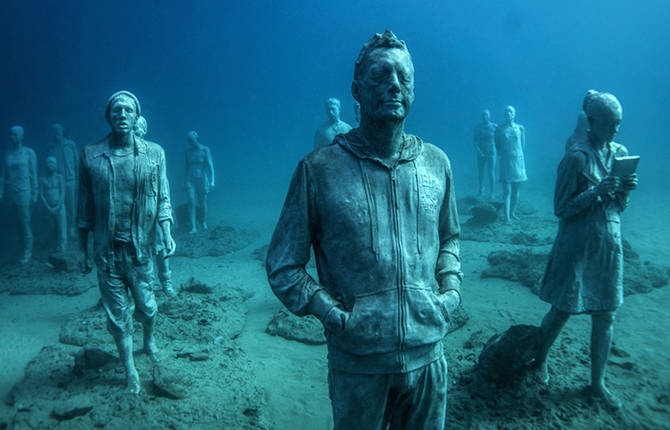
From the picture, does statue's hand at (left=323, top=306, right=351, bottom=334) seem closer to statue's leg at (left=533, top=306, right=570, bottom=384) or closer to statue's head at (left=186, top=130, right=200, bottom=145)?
statue's leg at (left=533, top=306, right=570, bottom=384)

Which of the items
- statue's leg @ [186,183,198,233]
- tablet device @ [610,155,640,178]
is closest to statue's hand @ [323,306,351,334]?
tablet device @ [610,155,640,178]

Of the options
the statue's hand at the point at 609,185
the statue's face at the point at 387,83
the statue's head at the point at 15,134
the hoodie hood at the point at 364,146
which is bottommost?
the statue's hand at the point at 609,185

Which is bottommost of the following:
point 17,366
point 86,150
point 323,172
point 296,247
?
point 17,366

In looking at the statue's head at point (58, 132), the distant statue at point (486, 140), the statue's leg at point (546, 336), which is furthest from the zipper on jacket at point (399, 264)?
the statue's head at point (58, 132)

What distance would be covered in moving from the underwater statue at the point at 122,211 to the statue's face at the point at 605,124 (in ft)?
14.2

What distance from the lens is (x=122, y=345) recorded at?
4395 millimetres

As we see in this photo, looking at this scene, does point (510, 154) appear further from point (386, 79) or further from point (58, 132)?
point (58, 132)

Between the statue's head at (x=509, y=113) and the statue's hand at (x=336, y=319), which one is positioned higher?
the statue's head at (x=509, y=113)

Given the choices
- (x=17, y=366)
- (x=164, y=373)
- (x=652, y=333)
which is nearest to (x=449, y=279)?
(x=164, y=373)

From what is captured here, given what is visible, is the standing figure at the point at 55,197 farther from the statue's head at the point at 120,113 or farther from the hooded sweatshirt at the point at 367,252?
the hooded sweatshirt at the point at 367,252

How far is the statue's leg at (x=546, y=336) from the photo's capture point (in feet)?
12.8

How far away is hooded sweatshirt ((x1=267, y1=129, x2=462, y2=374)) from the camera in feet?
6.29

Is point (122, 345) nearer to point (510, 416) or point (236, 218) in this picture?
point (510, 416)

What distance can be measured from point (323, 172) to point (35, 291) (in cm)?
922
